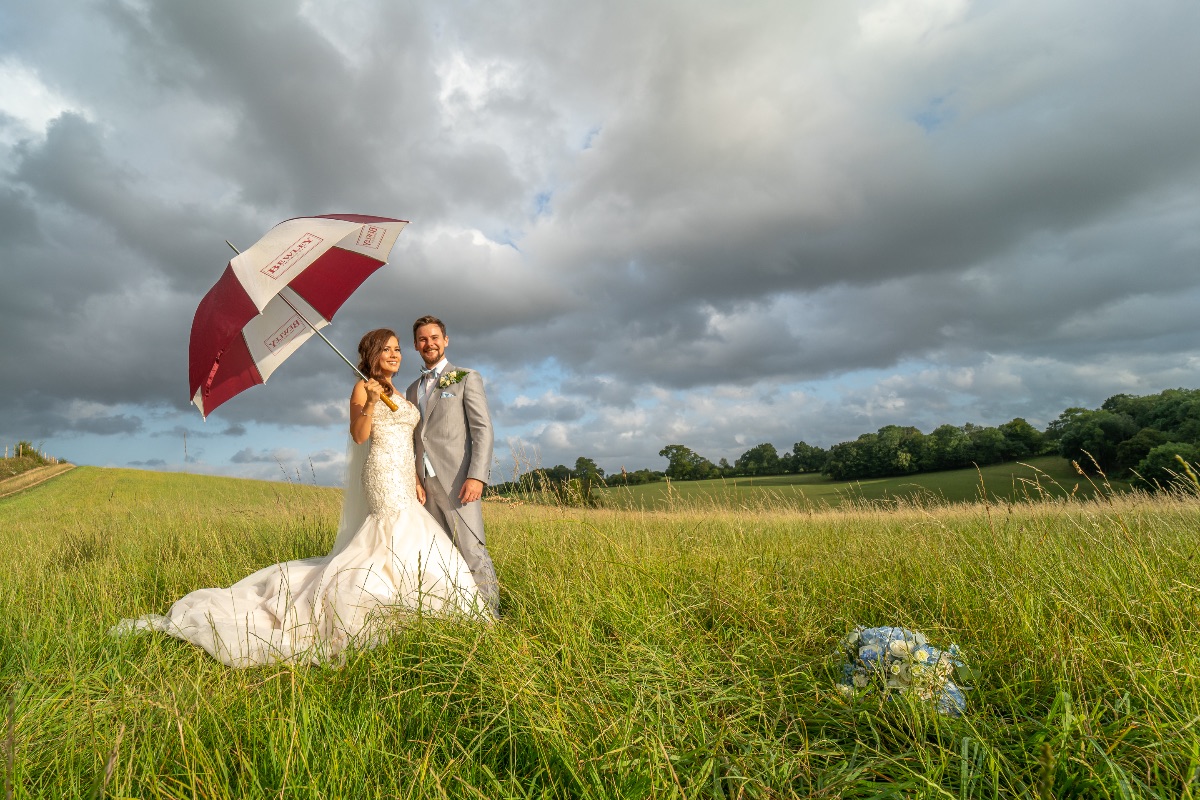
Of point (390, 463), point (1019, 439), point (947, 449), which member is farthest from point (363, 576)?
point (1019, 439)

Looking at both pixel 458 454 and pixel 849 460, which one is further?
pixel 849 460

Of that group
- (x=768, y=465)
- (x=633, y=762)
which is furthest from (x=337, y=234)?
(x=768, y=465)

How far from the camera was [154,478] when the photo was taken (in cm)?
3569

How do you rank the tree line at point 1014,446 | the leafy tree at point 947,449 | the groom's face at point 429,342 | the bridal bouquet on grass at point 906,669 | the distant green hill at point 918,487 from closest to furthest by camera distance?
1. the bridal bouquet on grass at point 906,669
2. the groom's face at point 429,342
3. the distant green hill at point 918,487
4. the tree line at point 1014,446
5. the leafy tree at point 947,449

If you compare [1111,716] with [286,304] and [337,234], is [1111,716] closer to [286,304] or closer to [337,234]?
[337,234]

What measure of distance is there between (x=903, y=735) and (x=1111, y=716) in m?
0.99

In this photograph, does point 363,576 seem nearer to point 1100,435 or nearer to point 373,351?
point 373,351

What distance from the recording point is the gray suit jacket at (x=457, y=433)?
530 cm

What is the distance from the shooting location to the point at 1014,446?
2297 inches

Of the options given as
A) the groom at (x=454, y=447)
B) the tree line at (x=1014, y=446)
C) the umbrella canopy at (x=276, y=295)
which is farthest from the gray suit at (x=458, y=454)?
the tree line at (x=1014, y=446)

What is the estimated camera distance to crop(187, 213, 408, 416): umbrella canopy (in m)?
4.50

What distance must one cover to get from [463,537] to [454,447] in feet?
2.54

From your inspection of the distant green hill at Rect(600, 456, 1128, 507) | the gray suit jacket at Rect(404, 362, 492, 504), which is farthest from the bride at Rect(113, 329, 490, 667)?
the distant green hill at Rect(600, 456, 1128, 507)

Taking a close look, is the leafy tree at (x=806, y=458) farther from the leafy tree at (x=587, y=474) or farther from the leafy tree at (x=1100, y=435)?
the leafy tree at (x=587, y=474)
